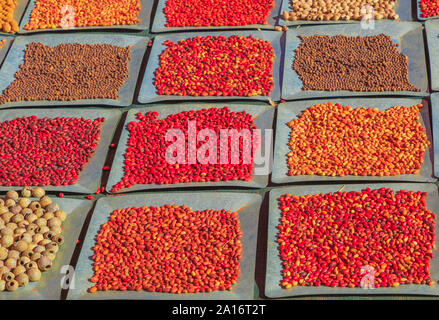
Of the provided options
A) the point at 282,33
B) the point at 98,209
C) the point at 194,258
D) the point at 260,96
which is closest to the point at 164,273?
the point at 194,258

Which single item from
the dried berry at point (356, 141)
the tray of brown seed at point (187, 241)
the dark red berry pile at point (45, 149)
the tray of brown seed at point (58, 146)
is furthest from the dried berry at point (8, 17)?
the dried berry at point (356, 141)

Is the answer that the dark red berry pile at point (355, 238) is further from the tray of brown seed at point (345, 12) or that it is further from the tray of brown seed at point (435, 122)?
the tray of brown seed at point (345, 12)

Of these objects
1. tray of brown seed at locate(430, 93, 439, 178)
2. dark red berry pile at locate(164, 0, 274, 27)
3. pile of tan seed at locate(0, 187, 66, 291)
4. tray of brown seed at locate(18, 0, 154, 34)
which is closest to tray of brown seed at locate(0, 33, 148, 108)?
tray of brown seed at locate(18, 0, 154, 34)

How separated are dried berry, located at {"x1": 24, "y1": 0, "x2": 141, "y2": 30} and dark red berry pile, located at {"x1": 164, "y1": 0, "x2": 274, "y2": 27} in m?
0.45

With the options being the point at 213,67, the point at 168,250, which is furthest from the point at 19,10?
the point at 168,250

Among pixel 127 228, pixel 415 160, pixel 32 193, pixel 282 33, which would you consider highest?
pixel 282 33

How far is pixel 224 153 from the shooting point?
4332 millimetres

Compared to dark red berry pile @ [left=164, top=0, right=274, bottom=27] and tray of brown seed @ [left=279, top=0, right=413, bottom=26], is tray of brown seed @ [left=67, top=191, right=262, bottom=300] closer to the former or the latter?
dark red berry pile @ [left=164, top=0, right=274, bottom=27]

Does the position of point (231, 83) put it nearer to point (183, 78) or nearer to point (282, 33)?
point (183, 78)

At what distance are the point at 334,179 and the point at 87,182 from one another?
6.82 ft

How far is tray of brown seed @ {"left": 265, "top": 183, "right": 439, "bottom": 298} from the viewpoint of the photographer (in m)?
3.49

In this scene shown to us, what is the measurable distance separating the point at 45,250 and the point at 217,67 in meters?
2.42

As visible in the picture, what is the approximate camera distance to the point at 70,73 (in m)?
5.20

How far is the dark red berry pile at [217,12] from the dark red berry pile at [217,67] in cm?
25
